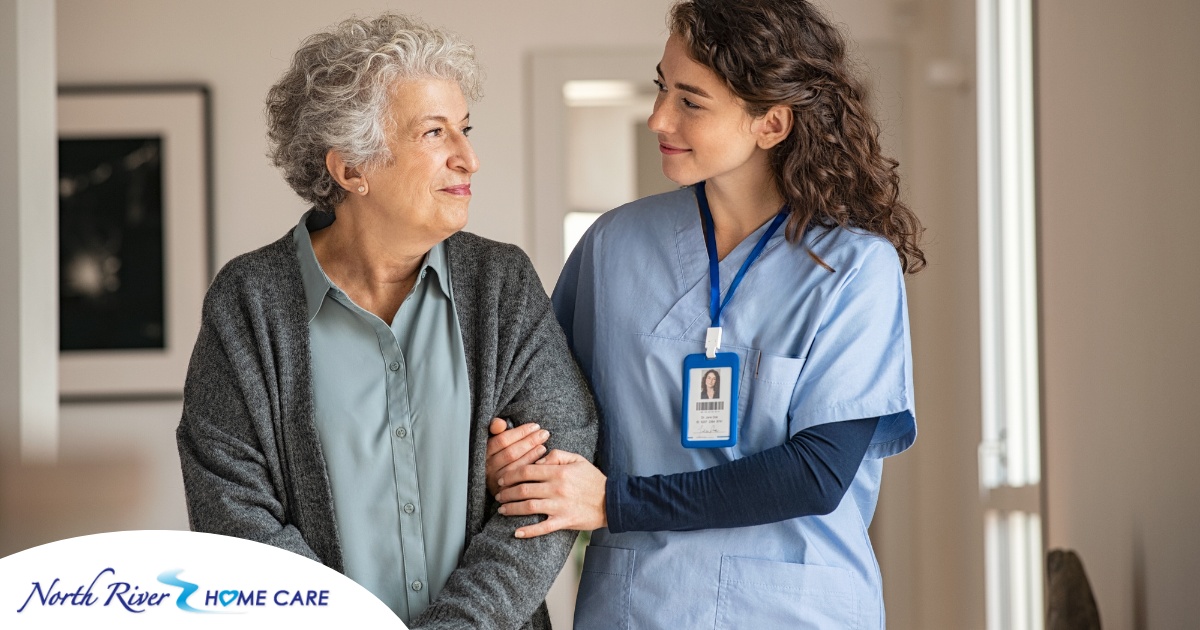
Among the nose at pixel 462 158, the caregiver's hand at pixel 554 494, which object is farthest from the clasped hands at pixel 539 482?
the nose at pixel 462 158

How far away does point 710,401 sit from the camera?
1621 mm

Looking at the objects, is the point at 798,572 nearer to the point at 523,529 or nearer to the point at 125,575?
the point at 523,529

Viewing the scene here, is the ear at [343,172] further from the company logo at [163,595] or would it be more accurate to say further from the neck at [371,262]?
the company logo at [163,595]

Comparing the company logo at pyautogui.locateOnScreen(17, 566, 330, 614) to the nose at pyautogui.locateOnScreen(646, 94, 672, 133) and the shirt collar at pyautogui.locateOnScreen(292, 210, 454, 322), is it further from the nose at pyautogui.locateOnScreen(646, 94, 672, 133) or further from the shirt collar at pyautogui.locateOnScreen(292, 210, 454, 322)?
the nose at pyautogui.locateOnScreen(646, 94, 672, 133)

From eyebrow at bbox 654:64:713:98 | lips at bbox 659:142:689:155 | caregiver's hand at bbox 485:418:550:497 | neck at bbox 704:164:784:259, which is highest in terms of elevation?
eyebrow at bbox 654:64:713:98

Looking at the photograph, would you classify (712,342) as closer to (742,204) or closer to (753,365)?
(753,365)

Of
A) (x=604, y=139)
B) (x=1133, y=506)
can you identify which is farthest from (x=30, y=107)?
(x=604, y=139)

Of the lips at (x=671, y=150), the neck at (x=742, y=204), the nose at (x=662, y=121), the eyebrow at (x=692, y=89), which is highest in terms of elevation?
the eyebrow at (x=692, y=89)

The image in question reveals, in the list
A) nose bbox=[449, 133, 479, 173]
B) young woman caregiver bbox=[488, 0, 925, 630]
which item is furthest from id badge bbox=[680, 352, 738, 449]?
nose bbox=[449, 133, 479, 173]

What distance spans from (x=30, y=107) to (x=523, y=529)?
139cm

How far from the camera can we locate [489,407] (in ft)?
5.05

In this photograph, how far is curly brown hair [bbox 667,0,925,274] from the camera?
1609 millimetres

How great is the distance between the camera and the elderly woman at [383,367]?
1.50 meters

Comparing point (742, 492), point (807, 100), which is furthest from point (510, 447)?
point (807, 100)
